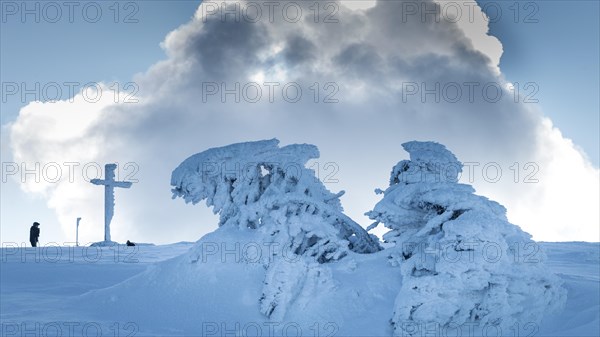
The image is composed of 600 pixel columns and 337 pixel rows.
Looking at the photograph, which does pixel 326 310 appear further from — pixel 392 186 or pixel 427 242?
pixel 392 186

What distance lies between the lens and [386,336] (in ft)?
31.8

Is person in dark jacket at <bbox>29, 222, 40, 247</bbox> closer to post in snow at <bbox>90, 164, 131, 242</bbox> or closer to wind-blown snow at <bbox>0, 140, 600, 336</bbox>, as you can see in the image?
post in snow at <bbox>90, 164, 131, 242</bbox>

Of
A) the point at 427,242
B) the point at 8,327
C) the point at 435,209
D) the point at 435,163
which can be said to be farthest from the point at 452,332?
the point at 8,327

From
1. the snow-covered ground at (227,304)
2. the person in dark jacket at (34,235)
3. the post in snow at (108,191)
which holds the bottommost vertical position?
the snow-covered ground at (227,304)

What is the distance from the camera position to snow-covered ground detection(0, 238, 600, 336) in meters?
9.85

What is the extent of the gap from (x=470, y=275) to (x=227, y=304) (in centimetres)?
415

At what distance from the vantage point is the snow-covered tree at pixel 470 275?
947cm

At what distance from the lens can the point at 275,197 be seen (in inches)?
475

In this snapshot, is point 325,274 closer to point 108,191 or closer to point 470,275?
point 470,275

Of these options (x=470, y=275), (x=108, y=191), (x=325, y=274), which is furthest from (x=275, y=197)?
(x=108, y=191)

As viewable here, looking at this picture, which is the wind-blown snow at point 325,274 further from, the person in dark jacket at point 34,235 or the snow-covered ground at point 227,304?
the person in dark jacket at point 34,235

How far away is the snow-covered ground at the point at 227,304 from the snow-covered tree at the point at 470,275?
0.20m

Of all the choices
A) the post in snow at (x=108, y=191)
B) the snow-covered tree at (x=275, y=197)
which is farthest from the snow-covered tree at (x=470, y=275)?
the post in snow at (x=108, y=191)

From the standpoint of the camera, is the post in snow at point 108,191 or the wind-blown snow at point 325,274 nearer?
the wind-blown snow at point 325,274
